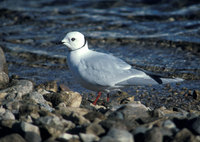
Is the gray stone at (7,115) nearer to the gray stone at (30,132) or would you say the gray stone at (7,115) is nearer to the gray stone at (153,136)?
the gray stone at (30,132)

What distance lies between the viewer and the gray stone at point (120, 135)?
3.23 metres

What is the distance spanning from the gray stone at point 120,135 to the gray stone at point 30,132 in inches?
26.2

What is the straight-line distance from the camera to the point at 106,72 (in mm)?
5305

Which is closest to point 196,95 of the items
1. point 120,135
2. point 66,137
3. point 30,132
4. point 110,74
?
point 110,74

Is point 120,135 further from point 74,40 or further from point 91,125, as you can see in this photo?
point 74,40

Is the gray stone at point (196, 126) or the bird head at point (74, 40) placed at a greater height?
the bird head at point (74, 40)

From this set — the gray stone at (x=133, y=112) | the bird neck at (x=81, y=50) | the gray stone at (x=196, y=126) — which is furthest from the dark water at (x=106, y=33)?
the gray stone at (x=196, y=126)

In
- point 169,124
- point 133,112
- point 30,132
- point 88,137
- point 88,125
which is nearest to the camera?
point 88,137

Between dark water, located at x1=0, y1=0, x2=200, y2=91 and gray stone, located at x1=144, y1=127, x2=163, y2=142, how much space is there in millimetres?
3601

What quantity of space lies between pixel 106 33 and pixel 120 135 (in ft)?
24.2

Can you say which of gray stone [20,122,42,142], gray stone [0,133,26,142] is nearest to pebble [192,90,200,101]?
gray stone [20,122,42,142]

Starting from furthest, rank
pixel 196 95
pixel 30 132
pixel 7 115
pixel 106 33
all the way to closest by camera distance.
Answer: pixel 106 33
pixel 196 95
pixel 7 115
pixel 30 132

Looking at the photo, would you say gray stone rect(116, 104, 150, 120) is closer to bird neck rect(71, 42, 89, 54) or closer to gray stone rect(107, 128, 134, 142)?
gray stone rect(107, 128, 134, 142)

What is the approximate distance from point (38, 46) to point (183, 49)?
356 cm
